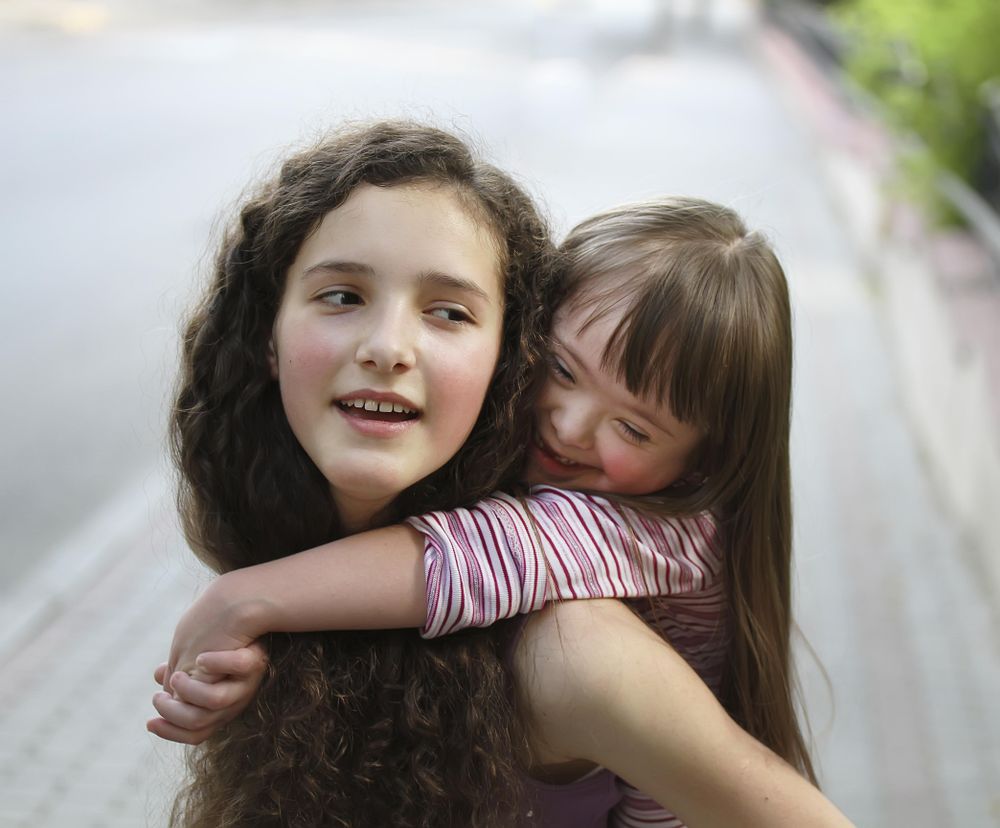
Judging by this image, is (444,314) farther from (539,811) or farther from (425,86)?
(425,86)

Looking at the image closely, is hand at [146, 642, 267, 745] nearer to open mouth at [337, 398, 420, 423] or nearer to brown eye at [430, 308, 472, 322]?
open mouth at [337, 398, 420, 423]

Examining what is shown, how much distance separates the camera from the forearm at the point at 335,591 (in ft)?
4.68

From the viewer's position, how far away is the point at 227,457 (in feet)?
5.10

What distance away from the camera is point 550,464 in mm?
1646

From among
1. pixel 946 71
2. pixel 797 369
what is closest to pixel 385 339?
pixel 797 369

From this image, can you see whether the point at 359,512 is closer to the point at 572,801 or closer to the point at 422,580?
the point at 422,580

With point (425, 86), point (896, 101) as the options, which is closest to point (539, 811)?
point (896, 101)

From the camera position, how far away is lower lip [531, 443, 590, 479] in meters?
1.64

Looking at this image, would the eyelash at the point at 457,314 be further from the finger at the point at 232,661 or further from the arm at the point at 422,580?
the finger at the point at 232,661

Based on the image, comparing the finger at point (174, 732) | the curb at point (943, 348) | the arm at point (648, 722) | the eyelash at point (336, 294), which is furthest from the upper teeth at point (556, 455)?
the curb at point (943, 348)

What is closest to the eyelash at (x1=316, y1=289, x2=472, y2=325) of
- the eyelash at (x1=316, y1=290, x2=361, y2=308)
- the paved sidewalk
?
the eyelash at (x1=316, y1=290, x2=361, y2=308)

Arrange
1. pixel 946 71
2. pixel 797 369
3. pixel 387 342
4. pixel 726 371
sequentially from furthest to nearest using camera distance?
1. pixel 797 369
2. pixel 946 71
3. pixel 726 371
4. pixel 387 342

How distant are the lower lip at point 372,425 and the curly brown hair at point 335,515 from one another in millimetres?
151

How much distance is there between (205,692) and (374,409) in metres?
0.37
